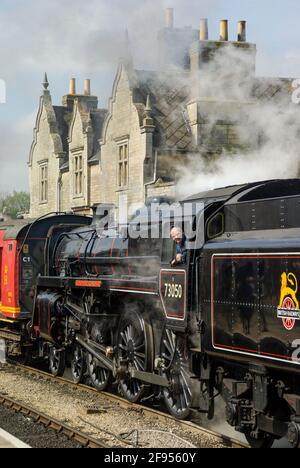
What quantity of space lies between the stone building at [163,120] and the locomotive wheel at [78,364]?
8.90 meters

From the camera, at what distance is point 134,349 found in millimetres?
9867

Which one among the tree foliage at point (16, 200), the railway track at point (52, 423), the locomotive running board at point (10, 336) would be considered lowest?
the railway track at point (52, 423)

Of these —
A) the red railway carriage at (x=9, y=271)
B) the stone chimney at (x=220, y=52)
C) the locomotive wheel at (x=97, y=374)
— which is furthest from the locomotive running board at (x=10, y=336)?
the stone chimney at (x=220, y=52)

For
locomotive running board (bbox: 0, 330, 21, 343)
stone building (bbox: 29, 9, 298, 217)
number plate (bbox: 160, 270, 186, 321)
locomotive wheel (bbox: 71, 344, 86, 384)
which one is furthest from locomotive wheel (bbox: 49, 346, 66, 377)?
stone building (bbox: 29, 9, 298, 217)

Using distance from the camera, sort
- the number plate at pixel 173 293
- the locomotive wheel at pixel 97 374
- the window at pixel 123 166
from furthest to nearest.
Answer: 1. the window at pixel 123 166
2. the locomotive wheel at pixel 97 374
3. the number plate at pixel 173 293

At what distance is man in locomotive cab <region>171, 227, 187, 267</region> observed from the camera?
8.16 m

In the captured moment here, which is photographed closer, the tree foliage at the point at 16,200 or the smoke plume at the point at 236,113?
the smoke plume at the point at 236,113

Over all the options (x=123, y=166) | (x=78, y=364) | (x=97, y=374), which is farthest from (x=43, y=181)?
(x=97, y=374)

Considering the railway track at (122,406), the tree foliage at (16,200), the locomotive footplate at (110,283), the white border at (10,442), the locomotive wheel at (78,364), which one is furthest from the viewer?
the tree foliage at (16,200)

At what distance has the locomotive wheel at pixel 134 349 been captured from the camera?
9.53 meters

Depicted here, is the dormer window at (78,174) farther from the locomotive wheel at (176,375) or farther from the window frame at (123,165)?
the locomotive wheel at (176,375)

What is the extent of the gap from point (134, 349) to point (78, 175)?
66.8 ft

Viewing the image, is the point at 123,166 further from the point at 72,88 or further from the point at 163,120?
the point at 72,88
